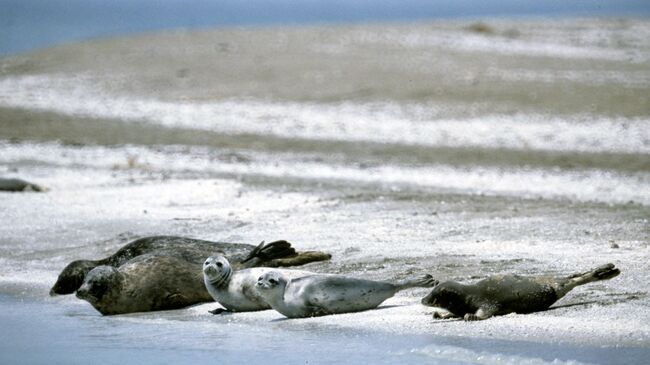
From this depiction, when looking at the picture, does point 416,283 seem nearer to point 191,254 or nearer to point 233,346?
point 233,346

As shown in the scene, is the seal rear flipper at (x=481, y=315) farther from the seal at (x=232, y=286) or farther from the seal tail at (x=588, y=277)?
the seal at (x=232, y=286)

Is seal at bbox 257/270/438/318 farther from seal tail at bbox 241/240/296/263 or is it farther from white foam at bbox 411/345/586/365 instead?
seal tail at bbox 241/240/296/263

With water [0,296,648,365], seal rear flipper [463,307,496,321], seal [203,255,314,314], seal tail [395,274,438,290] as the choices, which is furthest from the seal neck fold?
seal rear flipper [463,307,496,321]

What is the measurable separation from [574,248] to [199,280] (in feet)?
8.13

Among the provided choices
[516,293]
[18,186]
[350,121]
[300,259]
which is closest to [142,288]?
[300,259]

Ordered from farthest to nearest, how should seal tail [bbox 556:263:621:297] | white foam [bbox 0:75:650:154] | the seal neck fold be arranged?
white foam [bbox 0:75:650:154]
the seal neck fold
seal tail [bbox 556:263:621:297]

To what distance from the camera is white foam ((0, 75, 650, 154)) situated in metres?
17.6

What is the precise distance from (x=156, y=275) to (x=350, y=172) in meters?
7.60

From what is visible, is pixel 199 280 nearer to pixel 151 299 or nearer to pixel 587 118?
pixel 151 299

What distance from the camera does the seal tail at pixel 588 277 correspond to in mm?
6887

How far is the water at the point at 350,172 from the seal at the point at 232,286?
0.12 m

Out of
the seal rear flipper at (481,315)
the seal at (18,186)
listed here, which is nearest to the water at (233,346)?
the seal rear flipper at (481,315)

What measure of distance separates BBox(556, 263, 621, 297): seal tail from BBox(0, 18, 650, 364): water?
0.33 ft

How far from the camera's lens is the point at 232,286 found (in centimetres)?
745
